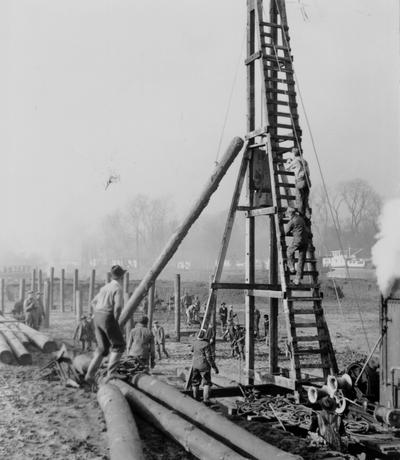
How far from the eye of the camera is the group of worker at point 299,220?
33.2ft

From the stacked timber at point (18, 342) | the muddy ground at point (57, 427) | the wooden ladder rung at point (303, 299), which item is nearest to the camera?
the muddy ground at point (57, 427)

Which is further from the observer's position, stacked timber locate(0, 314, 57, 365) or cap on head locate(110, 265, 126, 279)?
stacked timber locate(0, 314, 57, 365)

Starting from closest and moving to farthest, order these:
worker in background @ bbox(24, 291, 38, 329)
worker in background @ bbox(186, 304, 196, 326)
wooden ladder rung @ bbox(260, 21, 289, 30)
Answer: wooden ladder rung @ bbox(260, 21, 289, 30) → worker in background @ bbox(24, 291, 38, 329) → worker in background @ bbox(186, 304, 196, 326)

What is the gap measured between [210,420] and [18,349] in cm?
949

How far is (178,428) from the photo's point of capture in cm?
685

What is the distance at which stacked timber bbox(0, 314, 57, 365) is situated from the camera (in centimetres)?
1439

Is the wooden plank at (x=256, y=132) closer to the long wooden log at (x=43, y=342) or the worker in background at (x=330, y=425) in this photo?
the worker in background at (x=330, y=425)

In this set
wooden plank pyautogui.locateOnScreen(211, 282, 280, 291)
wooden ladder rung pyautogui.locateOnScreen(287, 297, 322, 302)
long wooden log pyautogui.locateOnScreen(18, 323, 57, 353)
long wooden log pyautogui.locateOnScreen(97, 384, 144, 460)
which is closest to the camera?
long wooden log pyautogui.locateOnScreen(97, 384, 144, 460)

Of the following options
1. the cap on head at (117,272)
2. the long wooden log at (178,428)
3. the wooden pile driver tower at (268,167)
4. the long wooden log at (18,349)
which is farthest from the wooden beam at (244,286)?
the long wooden log at (18,349)

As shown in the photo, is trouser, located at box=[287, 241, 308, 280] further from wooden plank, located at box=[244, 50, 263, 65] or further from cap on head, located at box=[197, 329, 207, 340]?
wooden plank, located at box=[244, 50, 263, 65]

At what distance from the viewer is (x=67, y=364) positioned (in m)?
10.5

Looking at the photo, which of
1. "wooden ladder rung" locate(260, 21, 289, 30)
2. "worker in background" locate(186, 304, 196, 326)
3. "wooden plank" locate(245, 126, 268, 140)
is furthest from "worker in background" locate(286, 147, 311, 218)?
"worker in background" locate(186, 304, 196, 326)

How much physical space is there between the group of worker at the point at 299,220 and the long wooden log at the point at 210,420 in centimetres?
330

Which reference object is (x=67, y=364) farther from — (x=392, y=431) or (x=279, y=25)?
(x=279, y=25)
